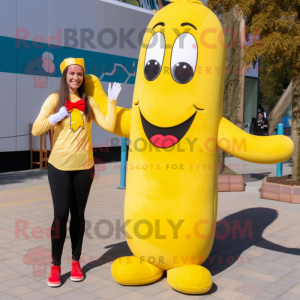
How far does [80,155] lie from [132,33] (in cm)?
1093

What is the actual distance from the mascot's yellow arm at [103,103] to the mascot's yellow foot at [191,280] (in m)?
1.51

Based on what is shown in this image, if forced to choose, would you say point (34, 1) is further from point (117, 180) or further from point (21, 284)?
point (21, 284)

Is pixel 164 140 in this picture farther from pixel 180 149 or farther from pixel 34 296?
pixel 34 296

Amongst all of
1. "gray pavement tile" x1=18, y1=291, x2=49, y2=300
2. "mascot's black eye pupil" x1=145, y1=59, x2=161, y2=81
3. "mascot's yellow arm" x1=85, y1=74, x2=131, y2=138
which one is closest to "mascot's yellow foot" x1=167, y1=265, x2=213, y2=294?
"gray pavement tile" x1=18, y1=291, x2=49, y2=300

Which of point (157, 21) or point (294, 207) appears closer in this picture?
point (157, 21)

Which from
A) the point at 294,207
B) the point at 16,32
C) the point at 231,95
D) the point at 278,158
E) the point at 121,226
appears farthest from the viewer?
the point at 16,32

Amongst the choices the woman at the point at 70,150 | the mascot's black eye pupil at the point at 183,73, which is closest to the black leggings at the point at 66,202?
the woman at the point at 70,150

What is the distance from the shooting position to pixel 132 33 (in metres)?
13.9

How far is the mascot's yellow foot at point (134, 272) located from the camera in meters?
3.68

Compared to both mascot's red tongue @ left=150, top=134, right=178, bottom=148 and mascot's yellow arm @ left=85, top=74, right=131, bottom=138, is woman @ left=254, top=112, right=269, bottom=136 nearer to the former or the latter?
mascot's yellow arm @ left=85, top=74, right=131, bottom=138

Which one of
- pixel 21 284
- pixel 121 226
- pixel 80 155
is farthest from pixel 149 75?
pixel 121 226

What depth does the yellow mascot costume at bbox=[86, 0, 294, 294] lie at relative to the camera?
3645 millimetres

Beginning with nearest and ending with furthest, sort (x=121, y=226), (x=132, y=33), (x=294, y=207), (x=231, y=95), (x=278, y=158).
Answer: (x=278, y=158), (x=121, y=226), (x=294, y=207), (x=231, y=95), (x=132, y=33)

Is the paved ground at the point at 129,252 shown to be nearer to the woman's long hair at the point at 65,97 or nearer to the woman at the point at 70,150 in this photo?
the woman at the point at 70,150
